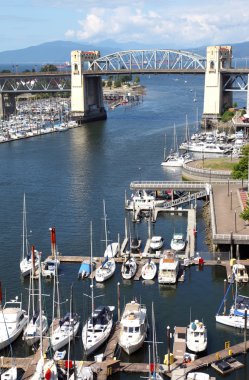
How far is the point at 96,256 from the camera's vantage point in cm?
4591

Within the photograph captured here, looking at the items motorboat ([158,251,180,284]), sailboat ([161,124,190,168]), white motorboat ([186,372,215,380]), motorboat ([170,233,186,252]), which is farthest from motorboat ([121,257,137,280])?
sailboat ([161,124,190,168])

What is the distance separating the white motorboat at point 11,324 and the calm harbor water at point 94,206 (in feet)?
1.98

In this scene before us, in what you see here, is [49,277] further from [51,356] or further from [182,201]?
[182,201]

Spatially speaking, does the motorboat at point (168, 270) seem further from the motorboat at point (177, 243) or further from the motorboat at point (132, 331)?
the motorboat at point (132, 331)

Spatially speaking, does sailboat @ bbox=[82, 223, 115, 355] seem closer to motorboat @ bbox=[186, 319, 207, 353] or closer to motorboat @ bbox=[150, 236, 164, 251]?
motorboat @ bbox=[186, 319, 207, 353]

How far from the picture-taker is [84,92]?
125312 millimetres

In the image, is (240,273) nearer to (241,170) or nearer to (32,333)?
(32,333)

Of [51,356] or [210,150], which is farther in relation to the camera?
[210,150]

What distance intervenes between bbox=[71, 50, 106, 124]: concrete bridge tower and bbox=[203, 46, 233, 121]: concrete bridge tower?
79.4ft

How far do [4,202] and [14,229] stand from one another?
1081 cm

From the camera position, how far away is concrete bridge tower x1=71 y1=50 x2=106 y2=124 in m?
124

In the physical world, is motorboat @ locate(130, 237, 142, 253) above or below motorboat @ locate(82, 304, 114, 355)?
above

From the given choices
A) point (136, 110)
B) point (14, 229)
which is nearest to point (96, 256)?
point (14, 229)

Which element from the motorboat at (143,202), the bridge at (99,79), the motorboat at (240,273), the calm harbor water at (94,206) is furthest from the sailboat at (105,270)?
the bridge at (99,79)
